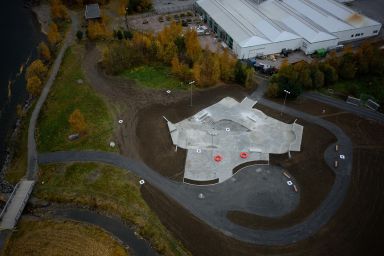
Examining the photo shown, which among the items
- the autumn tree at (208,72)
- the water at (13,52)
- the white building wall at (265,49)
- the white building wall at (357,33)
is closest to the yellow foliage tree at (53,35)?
the water at (13,52)

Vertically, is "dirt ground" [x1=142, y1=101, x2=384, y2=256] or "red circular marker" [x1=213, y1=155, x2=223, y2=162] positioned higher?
"red circular marker" [x1=213, y1=155, x2=223, y2=162]

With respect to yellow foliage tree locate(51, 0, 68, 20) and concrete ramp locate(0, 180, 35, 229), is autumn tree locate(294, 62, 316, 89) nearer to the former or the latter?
concrete ramp locate(0, 180, 35, 229)

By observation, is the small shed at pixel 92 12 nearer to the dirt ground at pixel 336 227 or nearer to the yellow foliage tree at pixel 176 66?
the yellow foliage tree at pixel 176 66

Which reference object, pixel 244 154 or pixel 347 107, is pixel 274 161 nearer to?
pixel 244 154

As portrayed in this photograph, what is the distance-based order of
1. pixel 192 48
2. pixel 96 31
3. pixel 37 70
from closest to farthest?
pixel 37 70 < pixel 192 48 < pixel 96 31

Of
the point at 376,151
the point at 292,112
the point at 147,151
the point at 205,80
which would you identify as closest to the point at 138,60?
the point at 205,80

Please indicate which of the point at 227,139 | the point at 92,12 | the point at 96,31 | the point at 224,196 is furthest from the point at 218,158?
the point at 92,12

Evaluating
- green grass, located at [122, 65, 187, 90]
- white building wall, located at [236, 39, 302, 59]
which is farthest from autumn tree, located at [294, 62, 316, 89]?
green grass, located at [122, 65, 187, 90]
